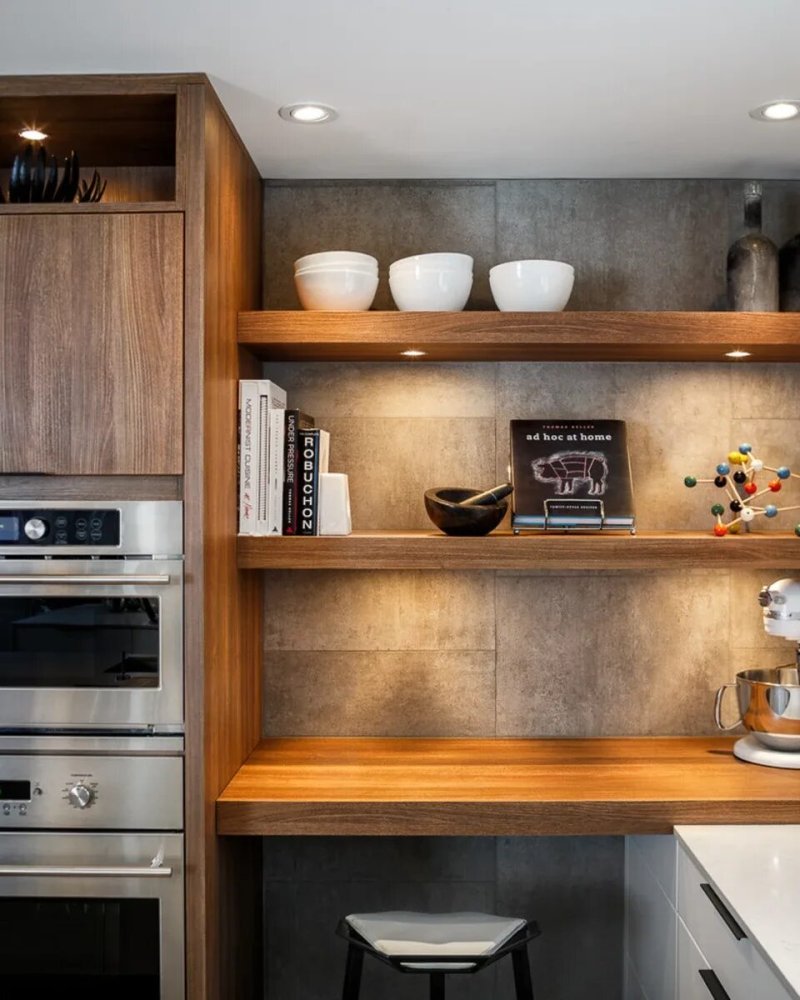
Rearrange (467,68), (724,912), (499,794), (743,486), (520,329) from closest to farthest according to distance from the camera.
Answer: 1. (724,912)
2. (467,68)
3. (499,794)
4. (520,329)
5. (743,486)

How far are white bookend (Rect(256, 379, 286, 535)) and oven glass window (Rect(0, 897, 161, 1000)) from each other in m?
0.88

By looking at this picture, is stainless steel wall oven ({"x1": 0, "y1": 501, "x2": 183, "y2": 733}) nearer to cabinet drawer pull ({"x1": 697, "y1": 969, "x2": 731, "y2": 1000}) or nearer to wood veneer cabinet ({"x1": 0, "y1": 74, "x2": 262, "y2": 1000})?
wood veneer cabinet ({"x1": 0, "y1": 74, "x2": 262, "y2": 1000})

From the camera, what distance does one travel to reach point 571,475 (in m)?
2.60

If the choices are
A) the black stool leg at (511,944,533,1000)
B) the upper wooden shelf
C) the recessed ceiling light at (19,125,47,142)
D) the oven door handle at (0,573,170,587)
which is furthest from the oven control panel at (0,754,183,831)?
the recessed ceiling light at (19,125,47,142)

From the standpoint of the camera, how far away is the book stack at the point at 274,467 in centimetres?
240

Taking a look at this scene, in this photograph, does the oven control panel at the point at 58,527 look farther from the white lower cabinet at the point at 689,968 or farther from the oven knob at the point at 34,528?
the white lower cabinet at the point at 689,968

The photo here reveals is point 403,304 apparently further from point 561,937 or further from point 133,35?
point 561,937

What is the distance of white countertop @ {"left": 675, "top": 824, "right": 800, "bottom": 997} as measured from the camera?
5.23 feet

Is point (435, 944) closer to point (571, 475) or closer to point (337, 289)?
point (571, 475)

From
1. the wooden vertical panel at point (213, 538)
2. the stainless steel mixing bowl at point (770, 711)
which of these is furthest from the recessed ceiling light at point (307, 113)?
the stainless steel mixing bowl at point (770, 711)

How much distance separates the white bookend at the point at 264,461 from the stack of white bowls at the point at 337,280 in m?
0.26

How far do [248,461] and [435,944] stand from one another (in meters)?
1.18

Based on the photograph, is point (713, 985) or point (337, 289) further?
point (337, 289)

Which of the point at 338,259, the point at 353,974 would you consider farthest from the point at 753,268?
the point at 353,974
